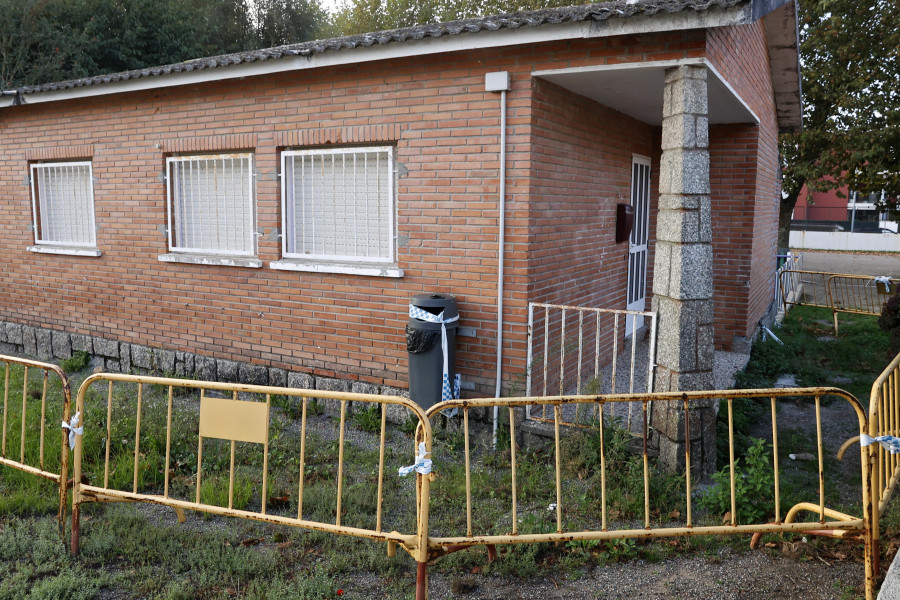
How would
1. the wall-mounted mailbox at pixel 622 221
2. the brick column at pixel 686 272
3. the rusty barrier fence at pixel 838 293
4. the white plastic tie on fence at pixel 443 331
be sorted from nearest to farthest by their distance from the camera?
the brick column at pixel 686 272 → the white plastic tie on fence at pixel 443 331 → the wall-mounted mailbox at pixel 622 221 → the rusty barrier fence at pixel 838 293

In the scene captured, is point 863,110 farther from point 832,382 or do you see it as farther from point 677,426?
Result: point 677,426

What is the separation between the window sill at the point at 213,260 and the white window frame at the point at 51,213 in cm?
167

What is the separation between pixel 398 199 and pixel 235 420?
3.23 metres

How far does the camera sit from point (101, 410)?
22.2 ft

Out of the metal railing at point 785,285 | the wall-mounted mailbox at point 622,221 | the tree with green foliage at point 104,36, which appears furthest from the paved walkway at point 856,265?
the tree with green foliage at point 104,36

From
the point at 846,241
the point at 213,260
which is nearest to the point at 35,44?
the point at 213,260

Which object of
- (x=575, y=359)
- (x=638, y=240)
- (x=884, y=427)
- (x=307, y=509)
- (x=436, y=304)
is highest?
(x=638, y=240)

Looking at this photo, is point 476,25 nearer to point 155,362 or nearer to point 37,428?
point 37,428

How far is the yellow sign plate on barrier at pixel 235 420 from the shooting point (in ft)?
13.2

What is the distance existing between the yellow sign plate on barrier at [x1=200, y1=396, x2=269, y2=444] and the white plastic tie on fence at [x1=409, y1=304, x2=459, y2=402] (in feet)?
7.72

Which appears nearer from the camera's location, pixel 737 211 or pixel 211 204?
pixel 211 204

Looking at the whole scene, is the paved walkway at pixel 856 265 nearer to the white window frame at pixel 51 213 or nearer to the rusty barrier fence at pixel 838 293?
the rusty barrier fence at pixel 838 293

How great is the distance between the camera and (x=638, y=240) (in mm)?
9859

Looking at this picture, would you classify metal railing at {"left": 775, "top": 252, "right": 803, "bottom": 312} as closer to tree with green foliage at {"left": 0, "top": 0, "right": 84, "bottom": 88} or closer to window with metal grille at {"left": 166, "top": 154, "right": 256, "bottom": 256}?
window with metal grille at {"left": 166, "top": 154, "right": 256, "bottom": 256}
